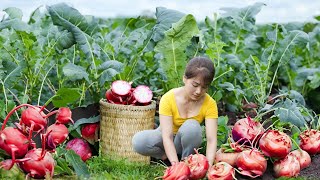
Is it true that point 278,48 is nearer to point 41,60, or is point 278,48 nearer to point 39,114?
point 41,60

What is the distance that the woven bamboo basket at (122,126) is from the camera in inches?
170

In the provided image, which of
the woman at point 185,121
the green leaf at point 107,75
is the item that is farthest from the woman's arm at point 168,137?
the green leaf at point 107,75

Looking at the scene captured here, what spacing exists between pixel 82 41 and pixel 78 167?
103 cm

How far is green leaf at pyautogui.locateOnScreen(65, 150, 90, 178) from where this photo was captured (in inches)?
150

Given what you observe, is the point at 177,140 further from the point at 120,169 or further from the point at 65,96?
the point at 65,96

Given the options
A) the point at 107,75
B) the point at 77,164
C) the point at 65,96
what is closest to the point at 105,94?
the point at 107,75

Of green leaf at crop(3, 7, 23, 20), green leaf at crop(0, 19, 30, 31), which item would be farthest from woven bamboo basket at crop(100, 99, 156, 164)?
green leaf at crop(3, 7, 23, 20)

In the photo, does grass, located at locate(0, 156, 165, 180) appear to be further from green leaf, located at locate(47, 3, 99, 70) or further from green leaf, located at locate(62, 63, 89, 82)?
green leaf, located at locate(47, 3, 99, 70)

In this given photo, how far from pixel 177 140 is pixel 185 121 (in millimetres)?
140

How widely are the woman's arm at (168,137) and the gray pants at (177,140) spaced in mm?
76

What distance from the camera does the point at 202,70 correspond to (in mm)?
3771

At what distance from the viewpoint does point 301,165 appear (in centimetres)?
412

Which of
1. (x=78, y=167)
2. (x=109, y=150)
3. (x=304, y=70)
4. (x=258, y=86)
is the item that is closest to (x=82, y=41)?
(x=109, y=150)

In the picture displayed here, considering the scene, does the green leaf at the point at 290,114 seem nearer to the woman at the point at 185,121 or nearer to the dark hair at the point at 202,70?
the woman at the point at 185,121
